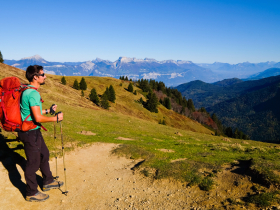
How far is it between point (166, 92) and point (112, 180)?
157 metres

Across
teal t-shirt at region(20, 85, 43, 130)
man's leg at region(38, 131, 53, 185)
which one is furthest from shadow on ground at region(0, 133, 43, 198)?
teal t-shirt at region(20, 85, 43, 130)

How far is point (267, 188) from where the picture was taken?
23.4 ft

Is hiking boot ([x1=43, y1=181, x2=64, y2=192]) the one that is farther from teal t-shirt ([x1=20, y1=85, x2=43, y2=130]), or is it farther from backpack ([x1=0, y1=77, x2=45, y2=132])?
teal t-shirt ([x1=20, y1=85, x2=43, y2=130])

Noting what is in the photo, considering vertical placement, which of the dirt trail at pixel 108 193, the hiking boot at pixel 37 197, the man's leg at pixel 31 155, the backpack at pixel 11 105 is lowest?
the dirt trail at pixel 108 193

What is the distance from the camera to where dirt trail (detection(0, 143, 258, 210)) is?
695 centimetres

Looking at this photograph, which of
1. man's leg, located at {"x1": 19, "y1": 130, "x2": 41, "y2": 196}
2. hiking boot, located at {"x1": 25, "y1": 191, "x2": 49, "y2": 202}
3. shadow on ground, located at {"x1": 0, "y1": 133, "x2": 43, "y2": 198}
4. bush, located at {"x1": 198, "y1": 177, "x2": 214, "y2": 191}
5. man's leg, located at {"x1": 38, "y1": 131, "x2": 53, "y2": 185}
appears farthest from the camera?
shadow on ground, located at {"x1": 0, "y1": 133, "x2": 43, "y2": 198}

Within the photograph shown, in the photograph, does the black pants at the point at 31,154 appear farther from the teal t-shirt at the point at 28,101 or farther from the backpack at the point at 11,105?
the teal t-shirt at the point at 28,101

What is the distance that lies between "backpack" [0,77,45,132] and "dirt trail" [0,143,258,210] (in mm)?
3241

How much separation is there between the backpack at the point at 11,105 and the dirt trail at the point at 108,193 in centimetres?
324

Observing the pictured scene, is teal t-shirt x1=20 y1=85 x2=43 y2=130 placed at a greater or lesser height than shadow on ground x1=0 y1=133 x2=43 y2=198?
greater

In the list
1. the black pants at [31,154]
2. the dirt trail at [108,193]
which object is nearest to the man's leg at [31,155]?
the black pants at [31,154]

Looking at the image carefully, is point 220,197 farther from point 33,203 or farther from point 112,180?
point 33,203

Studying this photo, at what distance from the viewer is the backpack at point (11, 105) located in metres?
6.13

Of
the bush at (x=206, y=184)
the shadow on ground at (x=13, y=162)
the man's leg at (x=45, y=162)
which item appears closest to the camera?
the man's leg at (x=45, y=162)
